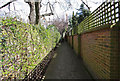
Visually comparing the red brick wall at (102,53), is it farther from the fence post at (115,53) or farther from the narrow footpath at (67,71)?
the narrow footpath at (67,71)

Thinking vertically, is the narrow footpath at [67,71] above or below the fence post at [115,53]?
below

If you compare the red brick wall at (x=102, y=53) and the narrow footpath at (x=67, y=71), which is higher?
the red brick wall at (x=102, y=53)

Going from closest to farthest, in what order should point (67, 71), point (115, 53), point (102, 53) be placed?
point (115, 53) → point (102, 53) → point (67, 71)

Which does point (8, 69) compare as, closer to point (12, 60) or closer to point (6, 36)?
point (12, 60)

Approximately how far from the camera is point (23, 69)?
7.86 feet

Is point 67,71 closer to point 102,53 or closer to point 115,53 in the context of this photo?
point 102,53

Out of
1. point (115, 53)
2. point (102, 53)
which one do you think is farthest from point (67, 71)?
point (115, 53)

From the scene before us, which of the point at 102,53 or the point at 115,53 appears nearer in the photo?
the point at 115,53

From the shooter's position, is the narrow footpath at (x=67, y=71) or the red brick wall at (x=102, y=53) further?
the narrow footpath at (x=67, y=71)

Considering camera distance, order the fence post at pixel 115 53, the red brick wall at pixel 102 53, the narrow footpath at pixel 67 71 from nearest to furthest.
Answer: the fence post at pixel 115 53 < the red brick wall at pixel 102 53 < the narrow footpath at pixel 67 71

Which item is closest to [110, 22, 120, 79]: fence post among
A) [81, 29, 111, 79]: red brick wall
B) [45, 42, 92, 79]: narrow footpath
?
[81, 29, 111, 79]: red brick wall

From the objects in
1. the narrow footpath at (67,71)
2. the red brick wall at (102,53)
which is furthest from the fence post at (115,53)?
the narrow footpath at (67,71)

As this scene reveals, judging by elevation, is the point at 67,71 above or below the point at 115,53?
below

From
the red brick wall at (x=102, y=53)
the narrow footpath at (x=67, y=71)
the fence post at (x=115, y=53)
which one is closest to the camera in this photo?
the fence post at (x=115, y=53)
